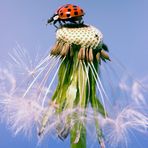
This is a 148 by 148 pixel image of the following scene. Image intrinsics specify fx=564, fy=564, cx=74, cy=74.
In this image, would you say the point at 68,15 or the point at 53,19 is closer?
the point at 68,15

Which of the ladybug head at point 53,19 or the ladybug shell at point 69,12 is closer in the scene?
the ladybug shell at point 69,12

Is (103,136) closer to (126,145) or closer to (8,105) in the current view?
(126,145)

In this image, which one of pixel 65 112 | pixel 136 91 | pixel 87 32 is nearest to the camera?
pixel 65 112

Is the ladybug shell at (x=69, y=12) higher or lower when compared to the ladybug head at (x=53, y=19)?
higher

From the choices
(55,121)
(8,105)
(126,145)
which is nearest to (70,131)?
(55,121)

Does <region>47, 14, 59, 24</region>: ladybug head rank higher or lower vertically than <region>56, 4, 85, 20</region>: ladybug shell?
lower

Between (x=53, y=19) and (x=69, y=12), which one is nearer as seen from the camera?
(x=69, y=12)

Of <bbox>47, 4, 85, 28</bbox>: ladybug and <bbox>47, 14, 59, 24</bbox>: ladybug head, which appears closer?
<bbox>47, 4, 85, 28</bbox>: ladybug
